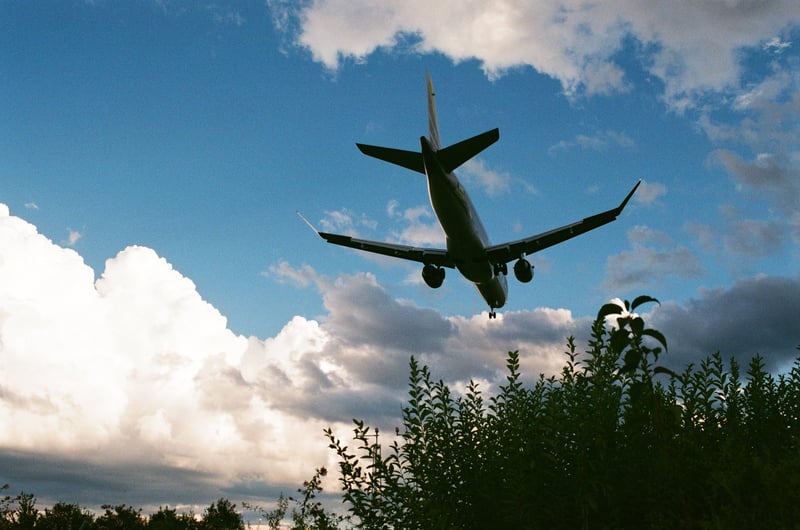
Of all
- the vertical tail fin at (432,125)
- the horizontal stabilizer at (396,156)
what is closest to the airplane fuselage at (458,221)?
the horizontal stabilizer at (396,156)

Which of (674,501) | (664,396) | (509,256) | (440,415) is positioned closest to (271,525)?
(440,415)

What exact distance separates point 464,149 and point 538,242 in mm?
8069

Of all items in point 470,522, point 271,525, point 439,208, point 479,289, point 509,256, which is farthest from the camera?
point 479,289

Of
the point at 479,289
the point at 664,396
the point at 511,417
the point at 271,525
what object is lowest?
the point at 271,525

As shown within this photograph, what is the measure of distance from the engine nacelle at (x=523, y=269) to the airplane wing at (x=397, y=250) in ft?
11.5

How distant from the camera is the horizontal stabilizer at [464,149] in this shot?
1210 inches

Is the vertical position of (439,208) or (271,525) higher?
(439,208)

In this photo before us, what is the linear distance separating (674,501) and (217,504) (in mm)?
13592

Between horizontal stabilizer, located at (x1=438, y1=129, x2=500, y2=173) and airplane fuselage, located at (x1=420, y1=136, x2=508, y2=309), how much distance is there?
43 cm

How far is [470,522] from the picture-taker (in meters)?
6.99

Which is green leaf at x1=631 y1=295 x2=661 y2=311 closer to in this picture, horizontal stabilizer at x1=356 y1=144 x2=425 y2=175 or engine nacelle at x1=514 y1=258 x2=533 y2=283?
horizontal stabilizer at x1=356 y1=144 x2=425 y2=175

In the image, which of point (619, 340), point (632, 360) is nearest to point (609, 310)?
point (619, 340)

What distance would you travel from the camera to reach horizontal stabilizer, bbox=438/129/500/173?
3073 centimetres

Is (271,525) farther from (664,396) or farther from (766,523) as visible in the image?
(766,523)
